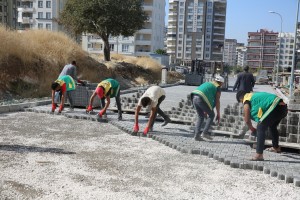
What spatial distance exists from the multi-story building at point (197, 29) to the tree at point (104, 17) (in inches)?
2823

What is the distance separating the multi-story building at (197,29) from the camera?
3996 inches

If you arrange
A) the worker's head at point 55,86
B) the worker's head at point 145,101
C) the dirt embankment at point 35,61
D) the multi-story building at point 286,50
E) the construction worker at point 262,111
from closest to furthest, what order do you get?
the construction worker at point 262,111, the worker's head at point 145,101, the worker's head at point 55,86, the dirt embankment at point 35,61, the multi-story building at point 286,50

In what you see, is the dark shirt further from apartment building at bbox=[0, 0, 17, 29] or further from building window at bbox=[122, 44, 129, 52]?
apartment building at bbox=[0, 0, 17, 29]

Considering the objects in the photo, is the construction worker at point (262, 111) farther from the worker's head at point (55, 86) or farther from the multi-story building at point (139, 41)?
the multi-story building at point (139, 41)

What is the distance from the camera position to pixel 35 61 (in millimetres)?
16516

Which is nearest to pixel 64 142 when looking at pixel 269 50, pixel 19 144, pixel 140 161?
pixel 19 144

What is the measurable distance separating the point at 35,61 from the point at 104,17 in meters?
12.4

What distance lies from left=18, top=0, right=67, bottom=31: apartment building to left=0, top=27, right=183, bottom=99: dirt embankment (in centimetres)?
5132

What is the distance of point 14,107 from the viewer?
11203mm

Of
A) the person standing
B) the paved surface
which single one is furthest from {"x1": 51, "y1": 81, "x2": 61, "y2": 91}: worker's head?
the person standing

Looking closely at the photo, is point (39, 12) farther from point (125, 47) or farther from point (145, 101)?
point (145, 101)

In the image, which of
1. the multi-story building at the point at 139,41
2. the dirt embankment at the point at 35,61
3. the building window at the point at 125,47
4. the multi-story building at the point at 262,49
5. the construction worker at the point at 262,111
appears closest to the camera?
the construction worker at the point at 262,111

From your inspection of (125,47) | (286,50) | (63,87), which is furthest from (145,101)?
(286,50)

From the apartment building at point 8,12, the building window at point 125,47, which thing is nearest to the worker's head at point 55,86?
the building window at point 125,47
